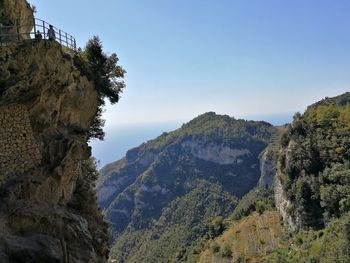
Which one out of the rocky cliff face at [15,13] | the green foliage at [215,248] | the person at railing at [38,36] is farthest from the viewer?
the green foliage at [215,248]

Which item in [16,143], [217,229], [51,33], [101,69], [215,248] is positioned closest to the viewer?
[16,143]

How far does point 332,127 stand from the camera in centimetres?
9606

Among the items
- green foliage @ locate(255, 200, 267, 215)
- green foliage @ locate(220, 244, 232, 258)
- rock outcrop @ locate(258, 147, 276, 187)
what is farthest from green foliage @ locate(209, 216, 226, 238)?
rock outcrop @ locate(258, 147, 276, 187)

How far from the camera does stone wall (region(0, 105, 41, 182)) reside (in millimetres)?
19469

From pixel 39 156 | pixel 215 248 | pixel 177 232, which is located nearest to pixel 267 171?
pixel 177 232

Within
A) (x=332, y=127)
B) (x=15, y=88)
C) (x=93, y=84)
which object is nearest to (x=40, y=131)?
(x=15, y=88)

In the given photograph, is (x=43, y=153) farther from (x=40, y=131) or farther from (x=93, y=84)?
(x=93, y=84)

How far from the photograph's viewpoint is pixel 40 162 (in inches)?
859

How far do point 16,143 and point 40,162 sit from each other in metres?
1.90

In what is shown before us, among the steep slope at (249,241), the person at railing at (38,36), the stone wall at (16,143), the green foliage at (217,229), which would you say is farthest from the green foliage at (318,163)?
the person at railing at (38,36)

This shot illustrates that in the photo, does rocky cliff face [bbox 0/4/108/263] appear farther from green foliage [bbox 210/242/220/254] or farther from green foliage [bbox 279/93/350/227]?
green foliage [bbox 210/242/220/254]

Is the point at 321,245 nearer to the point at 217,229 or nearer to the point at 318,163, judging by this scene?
the point at 318,163

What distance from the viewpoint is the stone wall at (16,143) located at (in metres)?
19.5

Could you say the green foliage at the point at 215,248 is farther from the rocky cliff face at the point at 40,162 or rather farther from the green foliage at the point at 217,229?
the rocky cliff face at the point at 40,162
